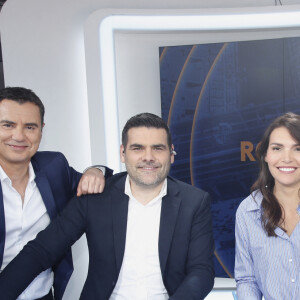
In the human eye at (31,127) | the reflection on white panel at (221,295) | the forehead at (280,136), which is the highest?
the human eye at (31,127)

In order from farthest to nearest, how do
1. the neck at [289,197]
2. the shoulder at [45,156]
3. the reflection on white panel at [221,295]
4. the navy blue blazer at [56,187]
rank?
the reflection on white panel at [221,295] < the shoulder at [45,156] < the navy blue blazer at [56,187] < the neck at [289,197]

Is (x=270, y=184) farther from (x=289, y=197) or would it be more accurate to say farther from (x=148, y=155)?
(x=148, y=155)

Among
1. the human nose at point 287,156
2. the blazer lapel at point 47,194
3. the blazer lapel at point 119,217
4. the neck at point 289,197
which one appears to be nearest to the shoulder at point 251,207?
the neck at point 289,197

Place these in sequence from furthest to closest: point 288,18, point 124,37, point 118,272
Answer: point 124,37 < point 288,18 < point 118,272

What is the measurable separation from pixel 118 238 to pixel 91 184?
289 millimetres

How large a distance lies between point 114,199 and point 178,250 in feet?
1.28

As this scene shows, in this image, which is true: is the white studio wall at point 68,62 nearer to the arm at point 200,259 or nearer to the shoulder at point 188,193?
the shoulder at point 188,193

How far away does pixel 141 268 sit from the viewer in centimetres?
170

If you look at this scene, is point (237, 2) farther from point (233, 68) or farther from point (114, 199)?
point (114, 199)

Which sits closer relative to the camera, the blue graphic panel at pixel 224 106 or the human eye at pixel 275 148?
the human eye at pixel 275 148

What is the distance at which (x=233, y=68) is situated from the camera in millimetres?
2852

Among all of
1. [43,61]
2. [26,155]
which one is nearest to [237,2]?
[43,61]

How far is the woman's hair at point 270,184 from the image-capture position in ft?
5.41

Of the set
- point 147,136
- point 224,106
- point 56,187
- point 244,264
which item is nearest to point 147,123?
point 147,136
